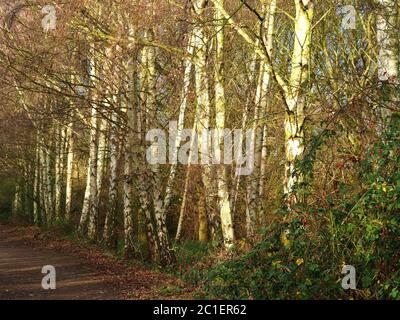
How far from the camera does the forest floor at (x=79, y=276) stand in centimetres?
1074

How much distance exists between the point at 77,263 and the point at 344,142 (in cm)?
916

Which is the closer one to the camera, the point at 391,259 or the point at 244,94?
the point at 391,259

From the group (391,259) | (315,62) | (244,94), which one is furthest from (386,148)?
(244,94)

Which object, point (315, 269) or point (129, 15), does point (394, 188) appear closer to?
point (315, 269)

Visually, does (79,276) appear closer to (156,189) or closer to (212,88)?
(156,189)

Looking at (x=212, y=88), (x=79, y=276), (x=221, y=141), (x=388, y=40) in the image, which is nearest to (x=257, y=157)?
(x=212, y=88)

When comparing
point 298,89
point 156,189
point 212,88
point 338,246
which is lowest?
point 338,246

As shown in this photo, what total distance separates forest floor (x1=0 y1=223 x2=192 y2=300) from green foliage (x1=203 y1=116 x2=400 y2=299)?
2.32m

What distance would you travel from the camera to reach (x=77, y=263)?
1552cm

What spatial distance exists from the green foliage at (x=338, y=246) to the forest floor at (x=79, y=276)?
232 cm

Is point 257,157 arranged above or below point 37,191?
above

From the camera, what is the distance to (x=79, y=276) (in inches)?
520

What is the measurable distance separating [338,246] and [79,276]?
740 centimetres

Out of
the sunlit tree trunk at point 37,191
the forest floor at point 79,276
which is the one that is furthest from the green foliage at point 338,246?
the sunlit tree trunk at point 37,191
